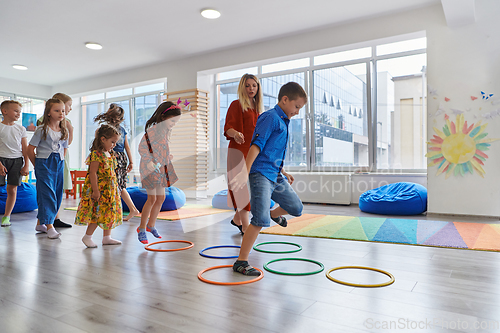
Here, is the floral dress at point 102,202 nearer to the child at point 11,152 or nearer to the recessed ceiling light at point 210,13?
the child at point 11,152

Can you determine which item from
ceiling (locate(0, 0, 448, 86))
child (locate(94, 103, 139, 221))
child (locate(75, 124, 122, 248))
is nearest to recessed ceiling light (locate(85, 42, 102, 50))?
ceiling (locate(0, 0, 448, 86))

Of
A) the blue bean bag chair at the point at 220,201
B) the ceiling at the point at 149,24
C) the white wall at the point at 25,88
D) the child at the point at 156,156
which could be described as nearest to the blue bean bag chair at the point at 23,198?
the ceiling at the point at 149,24

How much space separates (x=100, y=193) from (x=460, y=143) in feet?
13.3

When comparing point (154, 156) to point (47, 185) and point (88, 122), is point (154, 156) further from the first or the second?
point (88, 122)

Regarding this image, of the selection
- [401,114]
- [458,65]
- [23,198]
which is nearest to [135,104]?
[23,198]

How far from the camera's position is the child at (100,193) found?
2512 mm

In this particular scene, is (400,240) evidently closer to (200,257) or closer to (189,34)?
(200,257)

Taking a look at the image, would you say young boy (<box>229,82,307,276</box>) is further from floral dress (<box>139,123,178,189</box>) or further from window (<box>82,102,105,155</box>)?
window (<box>82,102,105,155</box>)

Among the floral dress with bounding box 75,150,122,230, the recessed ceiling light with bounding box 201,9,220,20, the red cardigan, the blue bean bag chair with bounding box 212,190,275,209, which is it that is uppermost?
the recessed ceiling light with bounding box 201,9,220,20

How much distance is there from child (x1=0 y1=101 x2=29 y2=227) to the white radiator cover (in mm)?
3992

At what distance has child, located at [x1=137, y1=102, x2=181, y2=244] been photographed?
102 inches

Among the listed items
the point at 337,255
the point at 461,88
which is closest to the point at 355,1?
the point at 461,88

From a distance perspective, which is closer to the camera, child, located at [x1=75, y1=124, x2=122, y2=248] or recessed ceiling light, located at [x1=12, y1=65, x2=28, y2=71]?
child, located at [x1=75, y1=124, x2=122, y2=248]

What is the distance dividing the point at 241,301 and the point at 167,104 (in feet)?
5.52
